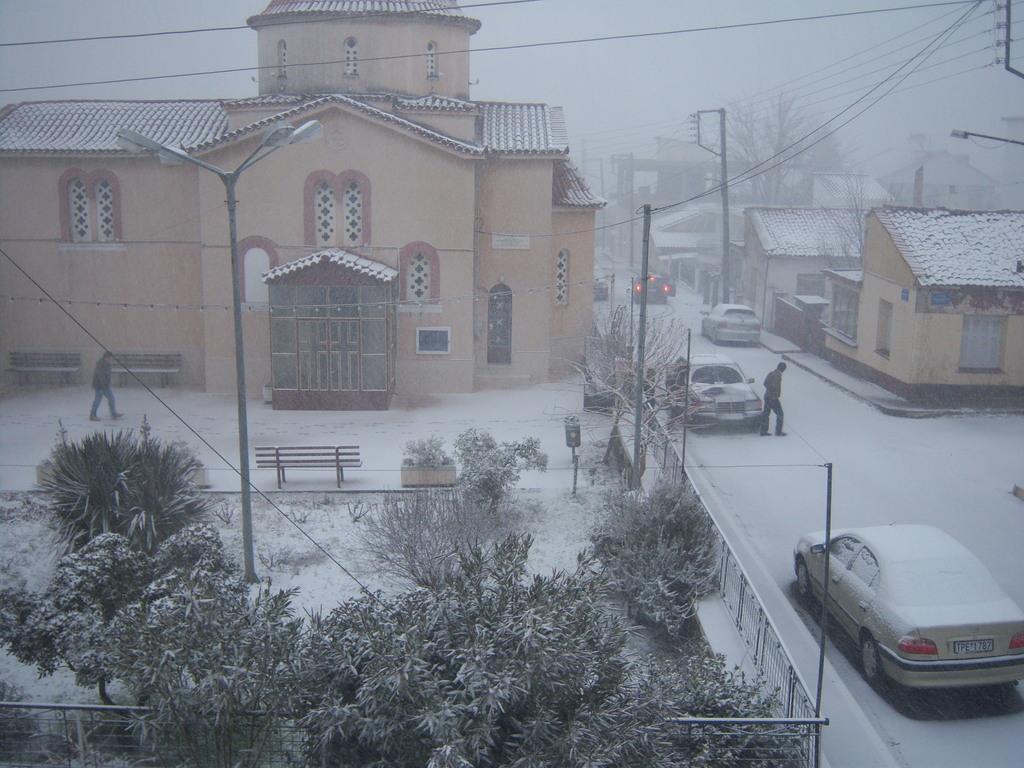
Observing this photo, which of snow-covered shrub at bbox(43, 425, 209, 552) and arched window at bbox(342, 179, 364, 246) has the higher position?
arched window at bbox(342, 179, 364, 246)

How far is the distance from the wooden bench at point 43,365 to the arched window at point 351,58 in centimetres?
889

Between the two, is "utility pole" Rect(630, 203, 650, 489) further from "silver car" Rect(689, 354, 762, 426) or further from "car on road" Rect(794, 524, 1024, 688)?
"silver car" Rect(689, 354, 762, 426)

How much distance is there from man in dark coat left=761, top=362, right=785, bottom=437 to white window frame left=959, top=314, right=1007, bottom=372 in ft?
15.3

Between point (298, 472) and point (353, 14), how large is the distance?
37.0ft

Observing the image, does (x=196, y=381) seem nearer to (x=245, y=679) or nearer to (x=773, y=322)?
(x=245, y=679)

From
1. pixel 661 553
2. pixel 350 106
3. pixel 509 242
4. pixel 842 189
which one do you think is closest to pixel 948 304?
pixel 509 242

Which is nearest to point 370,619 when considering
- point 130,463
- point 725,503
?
point 130,463

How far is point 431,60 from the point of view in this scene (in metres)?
21.8

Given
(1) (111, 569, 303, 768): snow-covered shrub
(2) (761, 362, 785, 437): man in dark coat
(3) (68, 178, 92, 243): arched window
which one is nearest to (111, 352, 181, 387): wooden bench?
(3) (68, 178, 92, 243): arched window

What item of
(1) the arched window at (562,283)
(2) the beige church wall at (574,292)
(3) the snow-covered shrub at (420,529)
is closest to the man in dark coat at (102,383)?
(3) the snow-covered shrub at (420,529)

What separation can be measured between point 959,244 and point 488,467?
12.8 meters

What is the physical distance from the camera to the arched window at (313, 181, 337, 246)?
64.4 ft

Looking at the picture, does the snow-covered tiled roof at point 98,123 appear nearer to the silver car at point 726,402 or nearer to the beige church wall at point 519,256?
the beige church wall at point 519,256

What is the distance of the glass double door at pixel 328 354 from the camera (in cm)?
1867
